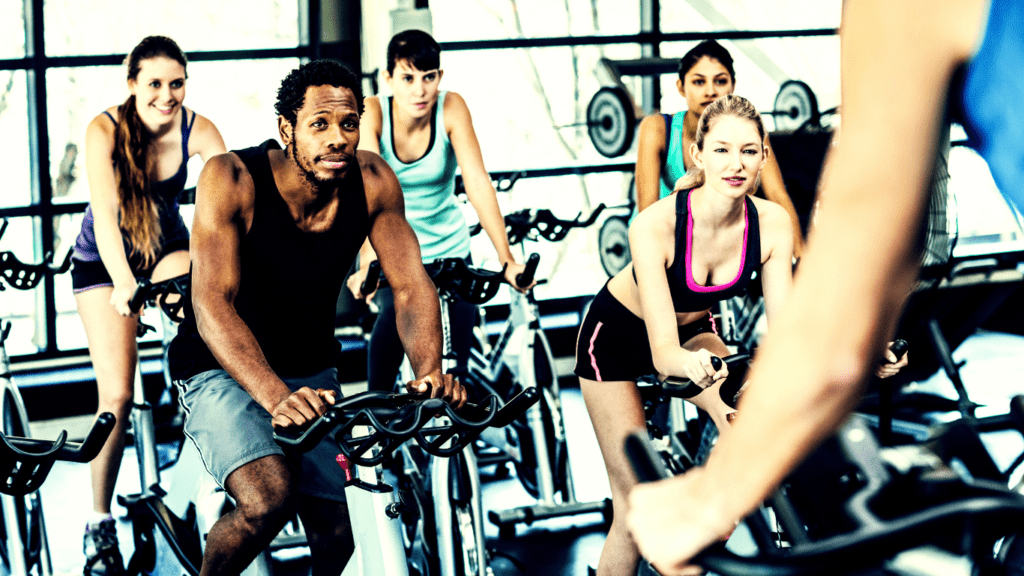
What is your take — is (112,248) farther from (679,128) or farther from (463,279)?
(679,128)

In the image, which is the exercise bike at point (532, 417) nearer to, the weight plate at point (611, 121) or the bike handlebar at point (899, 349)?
the bike handlebar at point (899, 349)

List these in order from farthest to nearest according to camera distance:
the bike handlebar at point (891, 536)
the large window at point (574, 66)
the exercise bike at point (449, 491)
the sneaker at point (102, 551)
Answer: the large window at point (574, 66) < the sneaker at point (102, 551) < the exercise bike at point (449, 491) < the bike handlebar at point (891, 536)

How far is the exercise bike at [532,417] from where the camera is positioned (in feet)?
10.3

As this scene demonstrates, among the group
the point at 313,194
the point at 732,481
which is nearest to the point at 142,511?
the point at 313,194

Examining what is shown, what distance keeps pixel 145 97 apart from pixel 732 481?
288 centimetres

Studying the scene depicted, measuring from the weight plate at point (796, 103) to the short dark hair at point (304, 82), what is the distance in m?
3.68

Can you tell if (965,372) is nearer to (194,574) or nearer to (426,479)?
(426,479)

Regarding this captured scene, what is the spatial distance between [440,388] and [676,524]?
4.05 feet

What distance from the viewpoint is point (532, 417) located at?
3.14m

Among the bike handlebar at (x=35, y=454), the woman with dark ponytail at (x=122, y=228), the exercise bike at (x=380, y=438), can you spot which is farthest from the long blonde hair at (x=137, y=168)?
the exercise bike at (x=380, y=438)

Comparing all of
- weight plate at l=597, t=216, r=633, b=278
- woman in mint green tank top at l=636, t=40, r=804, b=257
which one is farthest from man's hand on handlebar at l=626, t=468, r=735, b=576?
weight plate at l=597, t=216, r=633, b=278

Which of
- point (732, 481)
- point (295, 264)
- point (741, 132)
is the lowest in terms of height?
point (732, 481)

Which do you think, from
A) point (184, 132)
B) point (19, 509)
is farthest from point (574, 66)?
point (19, 509)

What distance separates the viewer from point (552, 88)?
606 cm
